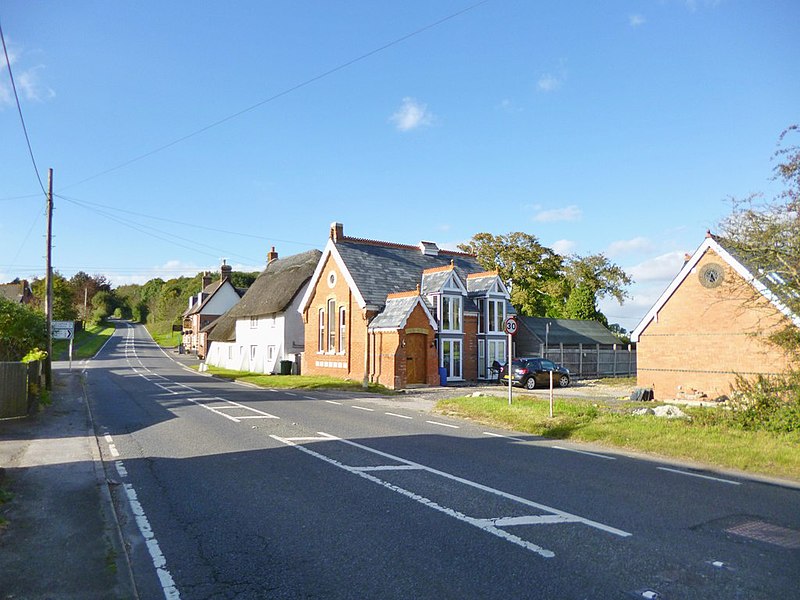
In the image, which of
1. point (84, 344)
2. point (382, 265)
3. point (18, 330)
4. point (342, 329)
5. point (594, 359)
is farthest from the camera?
point (84, 344)

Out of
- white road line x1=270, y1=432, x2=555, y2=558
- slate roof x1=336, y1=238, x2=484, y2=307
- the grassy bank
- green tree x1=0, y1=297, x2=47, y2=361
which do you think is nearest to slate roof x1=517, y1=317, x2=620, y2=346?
slate roof x1=336, y1=238, x2=484, y2=307

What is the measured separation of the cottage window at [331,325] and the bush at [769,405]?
81.5 feet

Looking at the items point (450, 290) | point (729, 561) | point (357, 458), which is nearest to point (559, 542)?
point (729, 561)

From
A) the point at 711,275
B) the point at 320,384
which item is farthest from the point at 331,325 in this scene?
the point at 711,275

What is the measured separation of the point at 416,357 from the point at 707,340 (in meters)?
13.6

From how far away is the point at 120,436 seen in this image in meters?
13.6

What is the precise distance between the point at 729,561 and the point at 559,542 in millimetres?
1559

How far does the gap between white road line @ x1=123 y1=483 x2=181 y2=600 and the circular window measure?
20.5 m

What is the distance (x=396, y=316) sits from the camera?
3009 centimetres

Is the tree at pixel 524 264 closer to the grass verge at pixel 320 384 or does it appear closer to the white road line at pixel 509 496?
the grass verge at pixel 320 384

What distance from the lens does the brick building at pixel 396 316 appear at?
3036 cm

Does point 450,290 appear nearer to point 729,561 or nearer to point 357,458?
point 357,458

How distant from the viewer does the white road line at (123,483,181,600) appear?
16.8ft

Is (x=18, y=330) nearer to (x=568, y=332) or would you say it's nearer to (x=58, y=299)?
(x=568, y=332)
